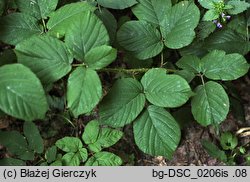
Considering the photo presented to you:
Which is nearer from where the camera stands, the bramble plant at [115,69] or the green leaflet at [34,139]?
the bramble plant at [115,69]

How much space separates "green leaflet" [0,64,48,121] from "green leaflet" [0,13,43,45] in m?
0.35

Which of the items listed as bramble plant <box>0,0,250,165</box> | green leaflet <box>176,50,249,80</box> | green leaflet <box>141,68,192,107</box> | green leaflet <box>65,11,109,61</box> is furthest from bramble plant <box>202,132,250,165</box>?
green leaflet <box>65,11,109,61</box>

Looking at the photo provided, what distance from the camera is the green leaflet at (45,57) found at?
4.38 ft

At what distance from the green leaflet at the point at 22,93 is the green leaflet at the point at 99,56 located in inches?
9.8

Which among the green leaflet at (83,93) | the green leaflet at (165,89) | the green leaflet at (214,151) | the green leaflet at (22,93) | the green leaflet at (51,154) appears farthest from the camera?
the green leaflet at (214,151)

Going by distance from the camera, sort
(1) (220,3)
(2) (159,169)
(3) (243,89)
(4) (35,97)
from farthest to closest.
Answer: (3) (243,89) → (2) (159,169) → (1) (220,3) → (4) (35,97)

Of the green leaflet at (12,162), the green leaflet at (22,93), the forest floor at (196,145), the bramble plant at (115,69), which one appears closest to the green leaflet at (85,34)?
the bramble plant at (115,69)

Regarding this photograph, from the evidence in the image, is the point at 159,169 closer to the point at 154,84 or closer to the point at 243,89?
the point at 154,84

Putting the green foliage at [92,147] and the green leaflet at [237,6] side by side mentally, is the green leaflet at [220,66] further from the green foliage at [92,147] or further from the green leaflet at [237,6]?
the green foliage at [92,147]

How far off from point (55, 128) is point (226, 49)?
1.15 m

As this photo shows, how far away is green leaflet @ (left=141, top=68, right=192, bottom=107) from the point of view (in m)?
1.48

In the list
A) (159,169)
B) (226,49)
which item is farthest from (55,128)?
(226,49)

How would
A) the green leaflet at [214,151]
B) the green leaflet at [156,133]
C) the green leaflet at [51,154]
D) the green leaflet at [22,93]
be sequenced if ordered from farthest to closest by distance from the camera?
1. the green leaflet at [214,151]
2. the green leaflet at [51,154]
3. the green leaflet at [156,133]
4. the green leaflet at [22,93]

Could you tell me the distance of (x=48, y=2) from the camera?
1583 millimetres
